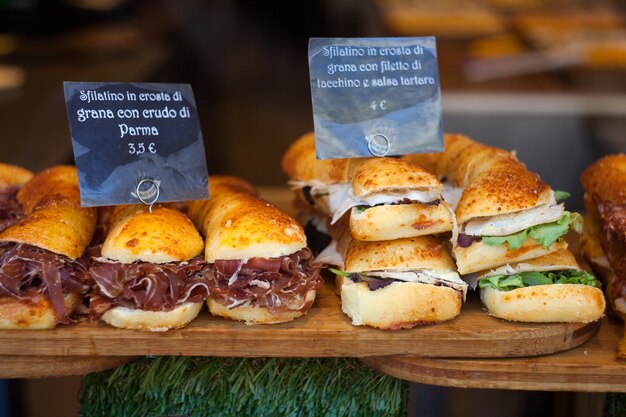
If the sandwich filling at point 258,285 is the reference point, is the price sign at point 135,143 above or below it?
above

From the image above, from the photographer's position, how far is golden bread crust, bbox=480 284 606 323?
2.17m

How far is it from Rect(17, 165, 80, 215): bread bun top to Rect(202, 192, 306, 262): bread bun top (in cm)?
52

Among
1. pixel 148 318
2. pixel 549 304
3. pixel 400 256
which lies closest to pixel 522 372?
pixel 549 304

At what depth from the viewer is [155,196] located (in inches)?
90.6

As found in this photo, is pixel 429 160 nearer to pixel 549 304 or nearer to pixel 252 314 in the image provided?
pixel 549 304

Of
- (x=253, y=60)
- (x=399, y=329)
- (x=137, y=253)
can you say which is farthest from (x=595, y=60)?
(x=137, y=253)

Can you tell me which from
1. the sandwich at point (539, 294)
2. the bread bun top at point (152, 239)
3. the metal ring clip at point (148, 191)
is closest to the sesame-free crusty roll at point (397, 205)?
the sandwich at point (539, 294)

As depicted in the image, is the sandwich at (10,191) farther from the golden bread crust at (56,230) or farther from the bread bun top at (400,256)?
the bread bun top at (400,256)

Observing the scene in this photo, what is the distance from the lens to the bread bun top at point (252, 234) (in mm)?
2133

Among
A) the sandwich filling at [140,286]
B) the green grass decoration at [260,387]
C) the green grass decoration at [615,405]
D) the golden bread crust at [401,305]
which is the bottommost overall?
the green grass decoration at [615,405]

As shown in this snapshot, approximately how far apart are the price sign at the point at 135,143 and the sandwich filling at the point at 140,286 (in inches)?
10.2

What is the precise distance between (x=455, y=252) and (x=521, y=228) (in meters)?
0.20

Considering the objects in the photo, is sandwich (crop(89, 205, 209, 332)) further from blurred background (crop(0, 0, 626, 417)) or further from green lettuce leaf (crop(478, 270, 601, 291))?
blurred background (crop(0, 0, 626, 417))

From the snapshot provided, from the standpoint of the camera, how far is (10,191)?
269 cm
